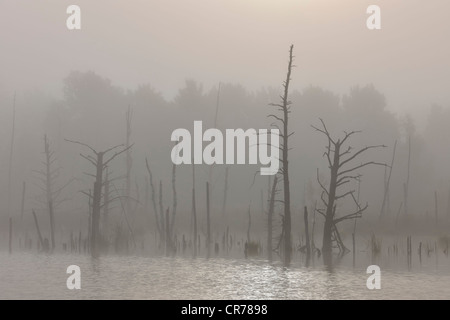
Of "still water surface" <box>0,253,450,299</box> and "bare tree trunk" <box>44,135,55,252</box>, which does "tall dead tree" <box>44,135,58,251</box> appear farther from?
"still water surface" <box>0,253,450,299</box>

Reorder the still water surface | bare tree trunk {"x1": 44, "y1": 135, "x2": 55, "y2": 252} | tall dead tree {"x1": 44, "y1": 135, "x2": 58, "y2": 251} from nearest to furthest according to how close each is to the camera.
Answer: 1. the still water surface
2. bare tree trunk {"x1": 44, "y1": 135, "x2": 55, "y2": 252}
3. tall dead tree {"x1": 44, "y1": 135, "x2": 58, "y2": 251}

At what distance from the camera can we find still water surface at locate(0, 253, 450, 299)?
15.0m

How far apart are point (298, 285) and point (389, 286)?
2.64 meters

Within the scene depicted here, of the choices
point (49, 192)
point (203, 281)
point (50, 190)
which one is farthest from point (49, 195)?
point (203, 281)

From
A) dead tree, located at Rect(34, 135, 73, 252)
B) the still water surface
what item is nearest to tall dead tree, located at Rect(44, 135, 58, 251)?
dead tree, located at Rect(34, 135, 73, 252)

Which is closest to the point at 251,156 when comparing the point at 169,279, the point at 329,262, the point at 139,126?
the point at 139,126

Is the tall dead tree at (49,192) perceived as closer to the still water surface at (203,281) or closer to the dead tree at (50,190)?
the dead tree at (50,190)

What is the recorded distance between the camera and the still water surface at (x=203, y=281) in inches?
590

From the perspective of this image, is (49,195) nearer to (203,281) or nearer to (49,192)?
(49,192)

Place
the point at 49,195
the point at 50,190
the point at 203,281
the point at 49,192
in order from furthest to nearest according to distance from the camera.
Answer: the point at 49,195 < the point at 49,192 < the point at 50,190 < the point at 203,281

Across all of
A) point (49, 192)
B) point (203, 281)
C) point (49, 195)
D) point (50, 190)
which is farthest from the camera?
point (49, 195)

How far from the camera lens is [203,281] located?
680 inches
